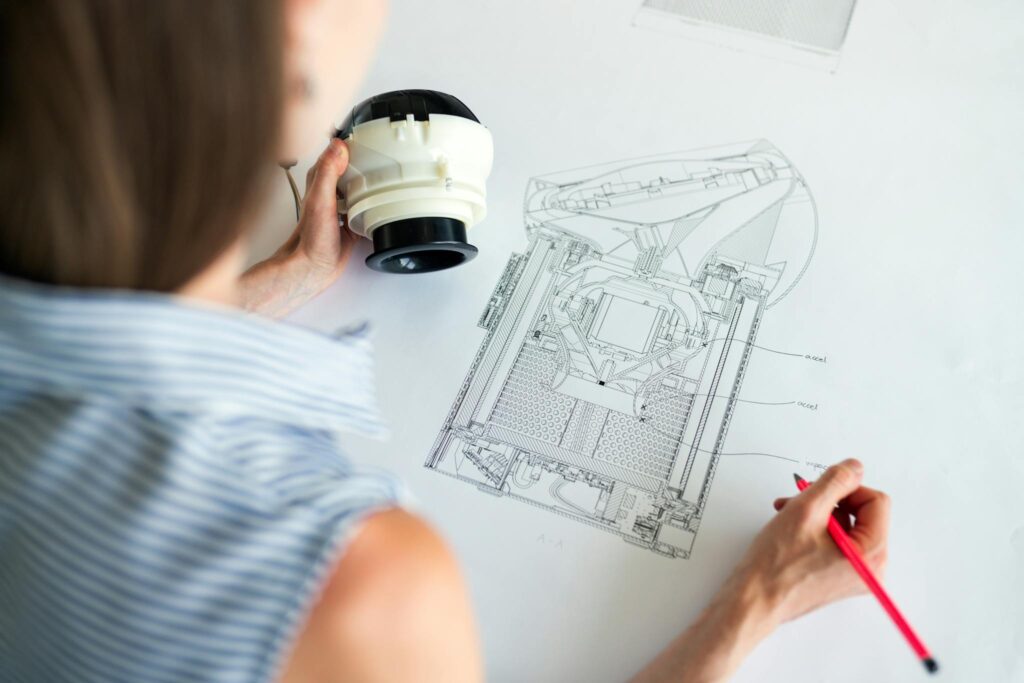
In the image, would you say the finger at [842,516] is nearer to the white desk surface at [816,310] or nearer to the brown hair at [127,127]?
the white desk surface at [816,310]

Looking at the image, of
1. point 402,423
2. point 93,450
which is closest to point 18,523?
point 93,450

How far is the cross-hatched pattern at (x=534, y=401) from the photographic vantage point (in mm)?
729

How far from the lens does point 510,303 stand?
0.79 metres

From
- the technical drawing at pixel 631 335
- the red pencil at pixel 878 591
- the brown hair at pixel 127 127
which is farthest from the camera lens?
the technical drawing at pixel 631 335

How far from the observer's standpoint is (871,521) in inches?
25.0

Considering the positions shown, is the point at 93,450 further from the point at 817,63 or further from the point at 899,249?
the point at 817,63

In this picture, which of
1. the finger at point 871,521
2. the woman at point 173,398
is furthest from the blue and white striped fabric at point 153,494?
the finger at point 871,521

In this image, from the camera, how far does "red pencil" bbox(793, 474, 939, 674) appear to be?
0.59 metres

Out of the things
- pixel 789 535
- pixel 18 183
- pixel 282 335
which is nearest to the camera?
pixel 18 183

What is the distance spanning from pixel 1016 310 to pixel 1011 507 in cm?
20

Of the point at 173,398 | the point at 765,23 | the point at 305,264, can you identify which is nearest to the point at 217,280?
the point at 173,398

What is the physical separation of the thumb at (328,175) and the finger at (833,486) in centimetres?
50

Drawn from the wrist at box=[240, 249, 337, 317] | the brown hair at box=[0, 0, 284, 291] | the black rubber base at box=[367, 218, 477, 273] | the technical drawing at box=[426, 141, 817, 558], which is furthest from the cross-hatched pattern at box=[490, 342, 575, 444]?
the brown hair at box=[0, 0, 284, 291]

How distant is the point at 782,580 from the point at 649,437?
16 centimetres
